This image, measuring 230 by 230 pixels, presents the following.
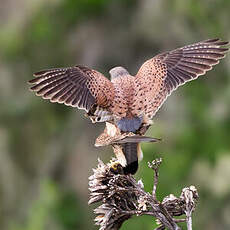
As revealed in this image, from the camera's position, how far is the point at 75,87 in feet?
15.2

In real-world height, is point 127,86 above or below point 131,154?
above

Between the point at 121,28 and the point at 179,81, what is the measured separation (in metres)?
7.55

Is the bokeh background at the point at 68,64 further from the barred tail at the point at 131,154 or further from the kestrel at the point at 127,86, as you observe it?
the barred tail at the point at 131,154

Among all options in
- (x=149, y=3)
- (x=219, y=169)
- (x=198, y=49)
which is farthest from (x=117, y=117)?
(x=149, y=3)

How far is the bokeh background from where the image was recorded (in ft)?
33.7

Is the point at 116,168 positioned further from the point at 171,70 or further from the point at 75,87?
the point at 171,70

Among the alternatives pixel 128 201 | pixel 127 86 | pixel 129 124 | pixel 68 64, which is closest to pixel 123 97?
pixel 127 86

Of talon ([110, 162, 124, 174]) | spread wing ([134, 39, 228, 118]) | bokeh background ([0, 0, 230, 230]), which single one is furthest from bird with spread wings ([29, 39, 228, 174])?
bokeh background ([0, 0, 230, 230])

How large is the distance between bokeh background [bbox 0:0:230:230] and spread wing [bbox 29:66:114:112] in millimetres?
5200

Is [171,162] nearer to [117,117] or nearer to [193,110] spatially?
[193,110]

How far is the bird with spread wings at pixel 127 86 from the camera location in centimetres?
429

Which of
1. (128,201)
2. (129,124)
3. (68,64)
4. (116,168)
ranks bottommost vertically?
(128,201)

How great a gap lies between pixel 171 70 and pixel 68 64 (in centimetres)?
729

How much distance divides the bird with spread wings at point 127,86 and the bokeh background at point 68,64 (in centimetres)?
486
